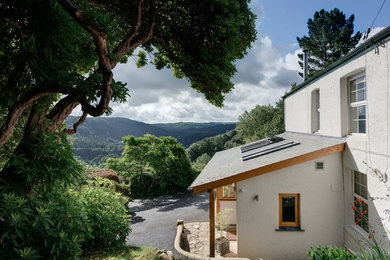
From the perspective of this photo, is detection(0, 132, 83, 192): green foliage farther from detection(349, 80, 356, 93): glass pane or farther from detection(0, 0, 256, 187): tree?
detection(349, 80, 356, 93): glass pane

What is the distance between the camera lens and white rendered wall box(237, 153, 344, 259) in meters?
5.89

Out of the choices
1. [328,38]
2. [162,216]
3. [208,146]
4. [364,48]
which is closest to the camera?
[364,48]

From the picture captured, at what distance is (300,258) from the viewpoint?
5.77 metres

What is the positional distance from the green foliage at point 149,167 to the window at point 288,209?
10899mm

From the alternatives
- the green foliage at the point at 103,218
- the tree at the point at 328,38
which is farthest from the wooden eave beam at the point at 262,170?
the tree at the point at 328,38

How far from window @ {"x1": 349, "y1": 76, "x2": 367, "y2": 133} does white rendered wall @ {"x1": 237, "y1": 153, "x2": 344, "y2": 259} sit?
1.05 meters

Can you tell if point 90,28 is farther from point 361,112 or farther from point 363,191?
point 363,191

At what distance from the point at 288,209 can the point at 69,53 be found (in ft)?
22.2

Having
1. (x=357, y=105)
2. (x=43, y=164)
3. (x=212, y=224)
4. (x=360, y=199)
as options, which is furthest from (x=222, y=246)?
(x=357, y=105)

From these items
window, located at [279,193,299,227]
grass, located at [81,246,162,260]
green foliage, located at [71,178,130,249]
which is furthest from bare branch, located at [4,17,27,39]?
window, located at [279,193,299,227]

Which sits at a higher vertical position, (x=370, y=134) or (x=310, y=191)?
(x=370, y=134)

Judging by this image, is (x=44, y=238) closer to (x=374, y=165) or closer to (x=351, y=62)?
(x=374, y=165)

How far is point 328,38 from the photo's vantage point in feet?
87.7

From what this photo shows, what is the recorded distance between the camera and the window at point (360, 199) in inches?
205
